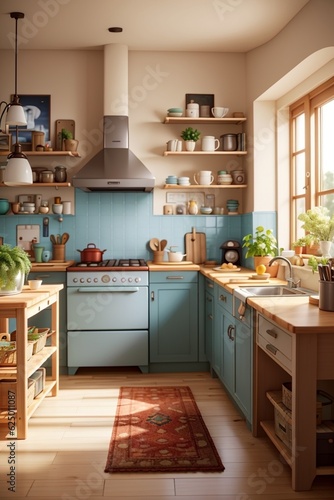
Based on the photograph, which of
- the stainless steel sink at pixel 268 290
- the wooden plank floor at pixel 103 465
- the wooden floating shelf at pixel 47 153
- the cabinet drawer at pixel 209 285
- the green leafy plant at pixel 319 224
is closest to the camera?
the wooden plank floor at pixel 103 465

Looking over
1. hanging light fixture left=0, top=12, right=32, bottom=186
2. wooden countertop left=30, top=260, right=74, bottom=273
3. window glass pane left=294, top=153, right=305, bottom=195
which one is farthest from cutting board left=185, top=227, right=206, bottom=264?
hanging light fixture left=0, top=12, right=32, bottom=186

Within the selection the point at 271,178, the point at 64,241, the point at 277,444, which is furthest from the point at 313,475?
the point at 64,241

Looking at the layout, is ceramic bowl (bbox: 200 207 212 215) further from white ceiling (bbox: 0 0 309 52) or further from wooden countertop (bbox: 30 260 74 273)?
white ceiling (bbox: 0 0 309 52)

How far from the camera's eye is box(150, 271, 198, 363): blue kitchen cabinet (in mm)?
4477

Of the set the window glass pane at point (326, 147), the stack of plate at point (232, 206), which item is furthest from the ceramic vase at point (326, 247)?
the stack of plate at point (232, 206)

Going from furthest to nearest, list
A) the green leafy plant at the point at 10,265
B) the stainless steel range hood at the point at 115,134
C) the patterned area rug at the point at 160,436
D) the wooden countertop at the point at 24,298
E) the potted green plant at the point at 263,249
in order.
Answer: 1. the stainless steel range hood at the point at 115,134
2. the potted green plant at the point at 263,249
3. the green leafy plant at the point at 10,265
4. the wooden countertop at the point at 24,298
5. the patterned area rug at the point at 160,436

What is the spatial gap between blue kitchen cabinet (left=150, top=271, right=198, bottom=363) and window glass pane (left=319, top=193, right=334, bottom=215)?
1.26 m

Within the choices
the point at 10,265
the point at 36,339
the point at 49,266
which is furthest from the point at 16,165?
the point at 49,266

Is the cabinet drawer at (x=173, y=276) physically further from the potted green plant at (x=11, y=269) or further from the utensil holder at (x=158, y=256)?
the potted green plant at (x=11, y=269)

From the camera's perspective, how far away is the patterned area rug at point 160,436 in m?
2.68

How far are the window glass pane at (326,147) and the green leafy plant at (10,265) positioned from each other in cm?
224

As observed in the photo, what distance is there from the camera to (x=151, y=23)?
420 cm

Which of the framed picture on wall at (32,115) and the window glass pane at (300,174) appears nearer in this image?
the window glass pane at (300,174)

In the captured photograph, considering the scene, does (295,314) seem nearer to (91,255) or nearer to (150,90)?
(91,255)
